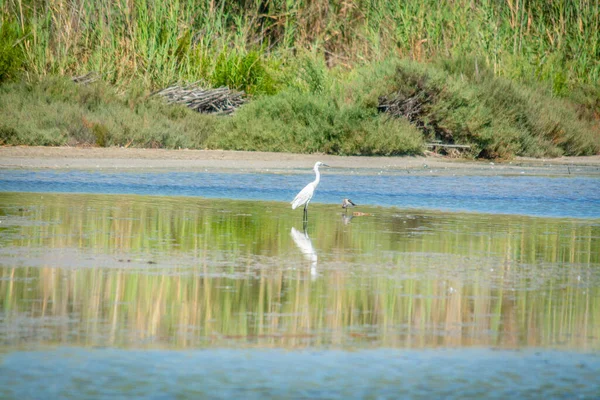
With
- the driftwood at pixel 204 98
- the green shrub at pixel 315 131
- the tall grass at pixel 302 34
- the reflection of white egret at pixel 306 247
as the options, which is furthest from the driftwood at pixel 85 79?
the reflection of white egret at pixel 306 247

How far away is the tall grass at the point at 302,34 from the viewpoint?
22578 mm

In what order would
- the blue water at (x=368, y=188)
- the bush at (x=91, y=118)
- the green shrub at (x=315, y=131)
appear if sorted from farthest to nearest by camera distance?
the green shrub at (x=315, y=131) → the bush at (x=91, y=118) → the blue water at (x=368, y=188)

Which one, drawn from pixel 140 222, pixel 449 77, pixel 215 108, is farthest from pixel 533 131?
pixel 140 222

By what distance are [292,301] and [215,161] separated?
11987mm

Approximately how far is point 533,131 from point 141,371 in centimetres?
1903

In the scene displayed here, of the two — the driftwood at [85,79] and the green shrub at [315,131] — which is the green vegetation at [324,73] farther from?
the driftwood at [85,79]

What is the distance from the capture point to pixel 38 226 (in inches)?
408

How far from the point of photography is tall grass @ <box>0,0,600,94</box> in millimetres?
22578

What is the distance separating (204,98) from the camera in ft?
73.8

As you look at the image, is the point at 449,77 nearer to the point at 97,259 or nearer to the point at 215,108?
the point at 215,108

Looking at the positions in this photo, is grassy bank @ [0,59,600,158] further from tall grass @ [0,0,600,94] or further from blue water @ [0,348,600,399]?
blue water @ [0,348,600,399]

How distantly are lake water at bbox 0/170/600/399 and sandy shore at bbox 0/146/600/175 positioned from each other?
4573mm

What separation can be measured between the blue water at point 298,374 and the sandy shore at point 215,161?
12008 mm

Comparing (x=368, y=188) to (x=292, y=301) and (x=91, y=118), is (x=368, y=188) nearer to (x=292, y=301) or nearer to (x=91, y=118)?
(x=91, y=118)
